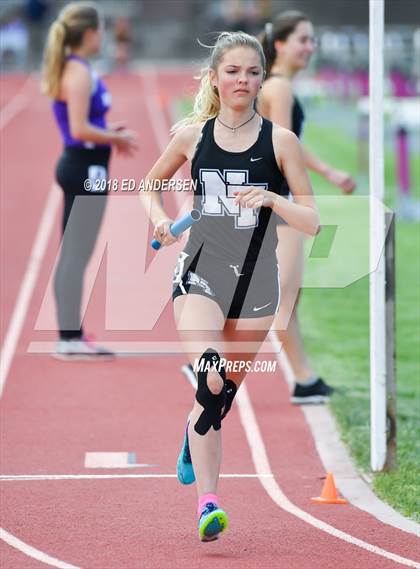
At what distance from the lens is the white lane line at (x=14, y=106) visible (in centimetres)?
3042

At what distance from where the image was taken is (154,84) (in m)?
41.0

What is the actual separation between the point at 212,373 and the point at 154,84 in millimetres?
36100

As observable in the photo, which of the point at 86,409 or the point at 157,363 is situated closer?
the point at 86,409

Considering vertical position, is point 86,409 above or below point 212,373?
below

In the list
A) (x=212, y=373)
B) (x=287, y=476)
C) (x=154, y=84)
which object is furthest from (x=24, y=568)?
(x=154, y=84)

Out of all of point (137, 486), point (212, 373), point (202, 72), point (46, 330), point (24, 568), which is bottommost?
point (46, 330)

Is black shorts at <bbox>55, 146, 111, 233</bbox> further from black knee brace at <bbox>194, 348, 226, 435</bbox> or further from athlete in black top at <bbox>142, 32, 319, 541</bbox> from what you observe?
black knee brace at <bbox>194, 348, 226, 435</bbox>

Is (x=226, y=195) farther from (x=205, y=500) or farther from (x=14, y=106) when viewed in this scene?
(x=14, y=106)

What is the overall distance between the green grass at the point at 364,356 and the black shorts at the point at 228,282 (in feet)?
4.34

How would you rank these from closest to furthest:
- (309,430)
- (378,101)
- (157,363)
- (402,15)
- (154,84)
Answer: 1. (378,101)
2. (309,430)
3. (157,363)
4. (154,84)
5. (402,15)

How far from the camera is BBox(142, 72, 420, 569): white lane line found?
5.71 m

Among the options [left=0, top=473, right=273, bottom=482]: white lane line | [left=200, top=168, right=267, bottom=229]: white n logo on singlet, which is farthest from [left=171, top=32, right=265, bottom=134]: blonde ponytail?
[left=0, top=473, right=273, bottom=482]: white lane line

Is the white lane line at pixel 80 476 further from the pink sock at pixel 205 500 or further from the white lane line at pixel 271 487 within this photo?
the pink sock at pixel 205 500

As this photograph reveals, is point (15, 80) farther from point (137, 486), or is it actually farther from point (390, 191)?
point (137, 486)
